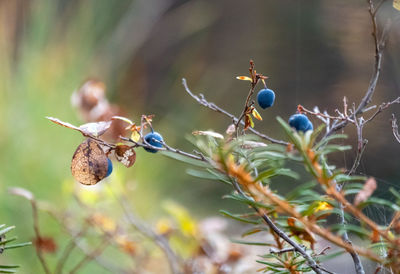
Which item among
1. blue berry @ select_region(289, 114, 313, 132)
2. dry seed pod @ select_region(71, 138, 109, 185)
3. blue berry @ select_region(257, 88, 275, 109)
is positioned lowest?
blue berry @ select_region(289, 114, 313, 132)

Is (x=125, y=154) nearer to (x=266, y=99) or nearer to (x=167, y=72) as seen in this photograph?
(x=266, y=99)

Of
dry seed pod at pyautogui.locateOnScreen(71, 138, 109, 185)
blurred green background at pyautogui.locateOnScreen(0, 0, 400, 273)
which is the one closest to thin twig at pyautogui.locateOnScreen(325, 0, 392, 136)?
blurred green background at pyautogui.locateOnScreen(0, 0, 400, 273)

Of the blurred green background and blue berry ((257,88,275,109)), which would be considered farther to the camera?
the blurred green background

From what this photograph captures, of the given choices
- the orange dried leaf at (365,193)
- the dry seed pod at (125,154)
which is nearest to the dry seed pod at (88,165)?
the dry seed pod at (125,154)

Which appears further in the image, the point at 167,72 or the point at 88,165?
the point at 167,72

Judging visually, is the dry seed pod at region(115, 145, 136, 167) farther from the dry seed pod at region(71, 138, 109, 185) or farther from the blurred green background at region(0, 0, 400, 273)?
the blurred green background at region(0, 0, 400, 273)

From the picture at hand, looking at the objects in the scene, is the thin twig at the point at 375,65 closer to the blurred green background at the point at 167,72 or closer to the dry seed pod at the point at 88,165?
the blurred green background at the point at 167,72

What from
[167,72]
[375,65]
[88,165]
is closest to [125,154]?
[88,165]

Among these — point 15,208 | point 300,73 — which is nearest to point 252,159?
point 300,73
